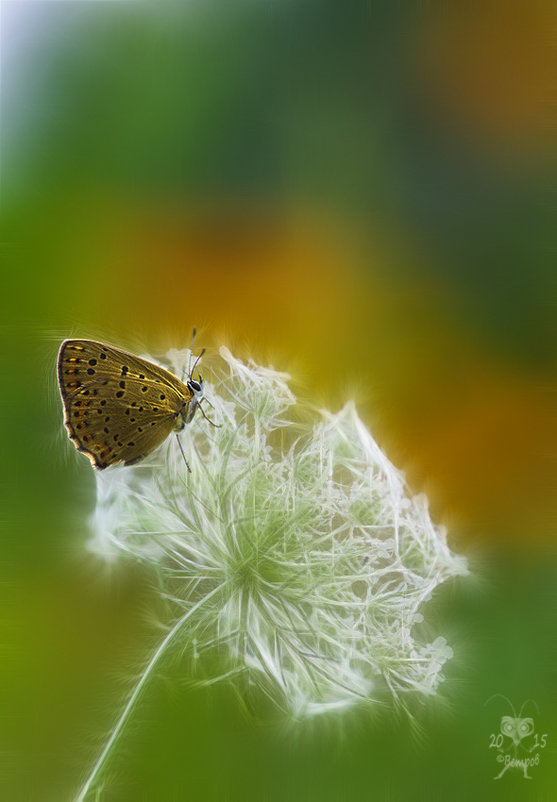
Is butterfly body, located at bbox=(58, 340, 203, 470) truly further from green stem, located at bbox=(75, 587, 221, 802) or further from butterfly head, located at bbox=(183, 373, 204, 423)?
A: green stem, located at bbox=(75, 587, 221, 802)

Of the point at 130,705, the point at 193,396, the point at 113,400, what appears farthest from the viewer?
the point at 193,396

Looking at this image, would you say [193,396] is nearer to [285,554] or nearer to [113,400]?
[113,400]

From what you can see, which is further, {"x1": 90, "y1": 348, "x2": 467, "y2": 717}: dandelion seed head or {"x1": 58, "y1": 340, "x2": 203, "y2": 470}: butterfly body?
{"x1": 90, "y1": 348, "x2": 467, "y2": 717}: dandelion seed head

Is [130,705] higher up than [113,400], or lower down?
lower down

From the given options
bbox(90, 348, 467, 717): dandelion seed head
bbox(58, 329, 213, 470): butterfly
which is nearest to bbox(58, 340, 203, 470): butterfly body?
bbox(58, 329, 213, 470): butterfly

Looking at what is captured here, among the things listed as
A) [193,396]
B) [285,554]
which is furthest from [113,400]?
[285,554]

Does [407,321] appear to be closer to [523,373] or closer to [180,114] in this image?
[523,373]

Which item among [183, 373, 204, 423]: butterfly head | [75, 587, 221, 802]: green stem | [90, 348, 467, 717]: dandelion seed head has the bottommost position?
[75, 587, 221, 802]: green stem

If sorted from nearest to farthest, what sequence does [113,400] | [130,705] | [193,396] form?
[130,705] < [113,400] < [193,396]

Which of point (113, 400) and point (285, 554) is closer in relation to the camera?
point (113, 400)

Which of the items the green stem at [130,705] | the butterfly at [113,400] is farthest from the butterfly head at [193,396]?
the green stem at [130,705]
